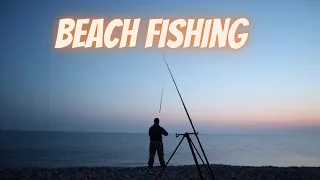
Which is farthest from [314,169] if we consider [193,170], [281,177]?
[193,170]

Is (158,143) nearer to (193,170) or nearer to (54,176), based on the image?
(193,170)

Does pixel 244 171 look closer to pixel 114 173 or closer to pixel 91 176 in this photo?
pixel 114 173

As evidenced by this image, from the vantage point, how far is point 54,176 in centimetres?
1312

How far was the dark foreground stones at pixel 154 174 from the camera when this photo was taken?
1298 cm

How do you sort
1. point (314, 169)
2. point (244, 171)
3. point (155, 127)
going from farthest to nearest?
point (155, 127) < point (314, 169) < point (244, 171)

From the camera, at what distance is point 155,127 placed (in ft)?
53.7

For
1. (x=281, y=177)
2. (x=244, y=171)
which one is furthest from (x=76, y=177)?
(x=281, y=177)

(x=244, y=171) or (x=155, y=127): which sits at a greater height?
(x=155, y=127)

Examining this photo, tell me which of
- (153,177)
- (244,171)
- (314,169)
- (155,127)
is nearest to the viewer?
(153,177)

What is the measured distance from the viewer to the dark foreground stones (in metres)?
13.0

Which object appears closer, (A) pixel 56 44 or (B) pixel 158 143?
(A) pixel 56 44

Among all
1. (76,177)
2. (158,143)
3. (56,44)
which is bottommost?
(76,177)

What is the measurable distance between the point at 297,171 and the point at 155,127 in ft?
22.2

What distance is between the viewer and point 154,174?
13.4 m
